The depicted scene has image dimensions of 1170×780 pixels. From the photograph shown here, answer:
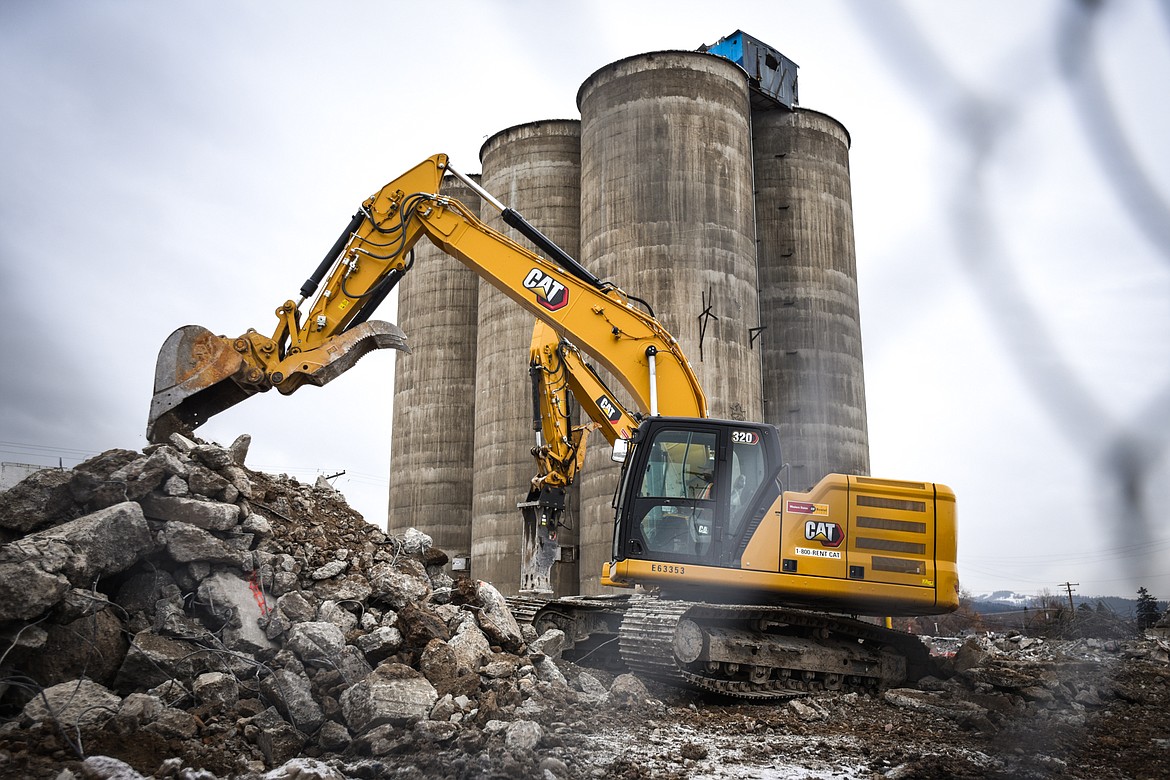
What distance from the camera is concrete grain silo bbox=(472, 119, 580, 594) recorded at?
23750 millimetres

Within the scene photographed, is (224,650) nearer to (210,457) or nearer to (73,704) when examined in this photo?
(73,704)

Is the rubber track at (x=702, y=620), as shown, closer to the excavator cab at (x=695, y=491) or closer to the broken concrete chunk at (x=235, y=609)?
the excavator cab at (x=695, y=491)

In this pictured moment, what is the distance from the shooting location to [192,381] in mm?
10539

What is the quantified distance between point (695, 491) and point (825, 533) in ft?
4.42

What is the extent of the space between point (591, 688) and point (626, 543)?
1.42m

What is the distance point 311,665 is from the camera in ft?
→ 24.6

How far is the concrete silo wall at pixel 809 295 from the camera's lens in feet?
80.7

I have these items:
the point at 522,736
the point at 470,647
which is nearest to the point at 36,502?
the point at 470,647

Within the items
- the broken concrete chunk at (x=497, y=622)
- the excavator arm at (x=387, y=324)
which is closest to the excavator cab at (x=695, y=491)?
the broken concrete chunk at (x=497, y=622)

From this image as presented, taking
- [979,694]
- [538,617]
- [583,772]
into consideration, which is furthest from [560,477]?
[583,772]

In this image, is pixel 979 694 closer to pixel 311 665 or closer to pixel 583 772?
pixel 583 772

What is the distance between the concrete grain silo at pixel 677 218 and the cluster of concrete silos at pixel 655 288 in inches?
1.6

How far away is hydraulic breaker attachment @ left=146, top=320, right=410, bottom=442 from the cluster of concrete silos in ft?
32.5

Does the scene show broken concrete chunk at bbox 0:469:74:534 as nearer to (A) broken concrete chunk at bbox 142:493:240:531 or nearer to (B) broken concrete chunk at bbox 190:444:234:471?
(A) broken concrete chunk at bbox 142:493:240:531
